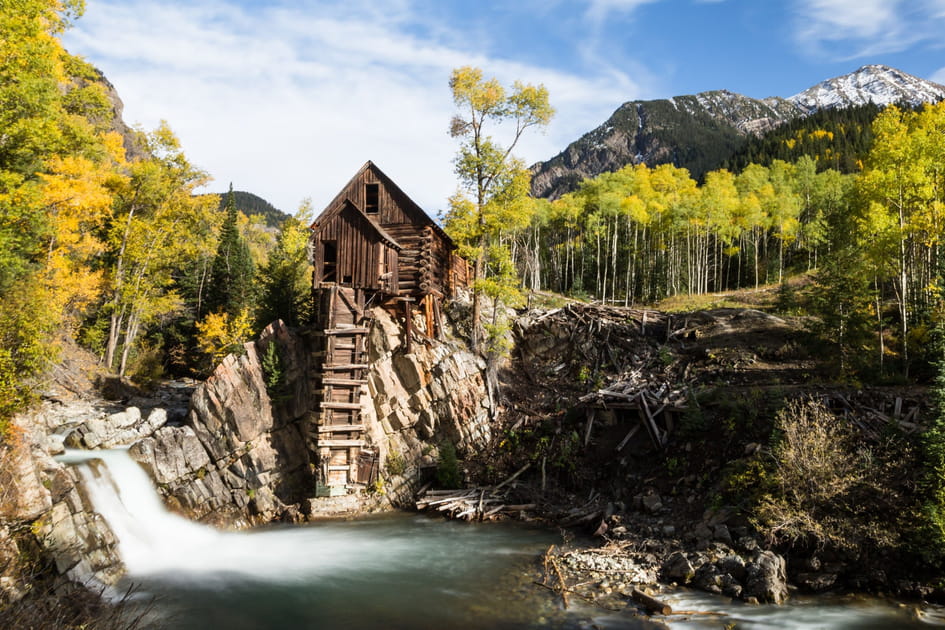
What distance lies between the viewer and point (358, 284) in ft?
80.0

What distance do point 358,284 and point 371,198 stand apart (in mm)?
5750

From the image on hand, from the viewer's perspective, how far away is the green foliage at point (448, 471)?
75.3 ft

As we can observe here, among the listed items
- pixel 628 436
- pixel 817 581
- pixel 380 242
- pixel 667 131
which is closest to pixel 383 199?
pixel 380 242

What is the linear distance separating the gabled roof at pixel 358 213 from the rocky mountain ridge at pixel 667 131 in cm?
12940

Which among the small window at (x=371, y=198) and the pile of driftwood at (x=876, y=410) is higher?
the small window at (x=371, y=198)

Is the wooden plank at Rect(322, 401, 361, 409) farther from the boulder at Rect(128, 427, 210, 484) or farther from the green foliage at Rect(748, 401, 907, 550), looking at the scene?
the green foliage at Rect(748, 401, 907, 550)

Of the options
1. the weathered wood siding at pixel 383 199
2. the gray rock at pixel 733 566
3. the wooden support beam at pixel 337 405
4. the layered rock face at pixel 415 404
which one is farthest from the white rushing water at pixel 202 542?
the weathered wood siding at pixel 383 199

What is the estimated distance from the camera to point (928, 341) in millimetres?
19609

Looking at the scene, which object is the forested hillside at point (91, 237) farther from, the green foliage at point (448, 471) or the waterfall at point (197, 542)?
the green foliage at point (448, 471)

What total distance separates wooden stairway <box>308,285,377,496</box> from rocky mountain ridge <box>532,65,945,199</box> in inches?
5232

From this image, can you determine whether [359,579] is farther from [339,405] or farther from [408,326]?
[408,326]

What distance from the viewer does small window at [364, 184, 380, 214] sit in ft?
90.0

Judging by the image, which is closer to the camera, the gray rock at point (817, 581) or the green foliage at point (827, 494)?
the gray rock at point (817, 581)

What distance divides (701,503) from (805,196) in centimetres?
5477
